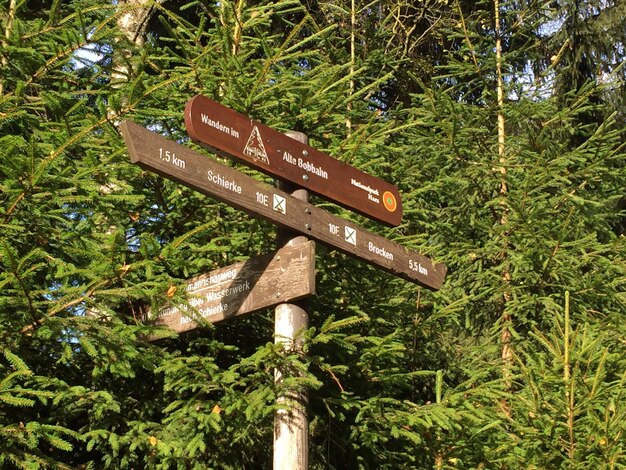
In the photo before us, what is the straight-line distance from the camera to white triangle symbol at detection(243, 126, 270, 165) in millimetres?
5047

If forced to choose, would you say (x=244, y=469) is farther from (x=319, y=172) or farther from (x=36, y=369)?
(x=319, y=172)

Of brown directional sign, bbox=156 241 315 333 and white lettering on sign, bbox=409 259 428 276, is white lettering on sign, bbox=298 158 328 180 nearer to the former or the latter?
brown directional sign, bbox=156 241 315 333

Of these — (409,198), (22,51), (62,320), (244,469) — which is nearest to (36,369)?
(62,320)

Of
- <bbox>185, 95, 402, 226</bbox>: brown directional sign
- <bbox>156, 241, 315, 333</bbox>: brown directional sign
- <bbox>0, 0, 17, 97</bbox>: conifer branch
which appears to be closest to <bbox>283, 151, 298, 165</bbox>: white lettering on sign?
<bbox>185, 95, 402, 226</bbox>: brown directional sign

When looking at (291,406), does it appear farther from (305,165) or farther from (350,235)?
(305,165)

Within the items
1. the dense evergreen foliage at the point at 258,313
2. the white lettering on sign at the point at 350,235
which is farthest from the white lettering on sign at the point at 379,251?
the dense evergreen foliage at the point at 258,313

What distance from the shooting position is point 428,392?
28.1 ft

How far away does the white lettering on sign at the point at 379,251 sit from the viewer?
5.60 m

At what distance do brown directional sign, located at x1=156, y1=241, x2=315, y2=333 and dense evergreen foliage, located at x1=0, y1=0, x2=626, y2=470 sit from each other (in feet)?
0.61

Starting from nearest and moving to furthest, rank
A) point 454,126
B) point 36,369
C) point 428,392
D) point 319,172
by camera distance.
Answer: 1. point 319,172
2. point 36,369
3. point 428,392
4. point 454,126

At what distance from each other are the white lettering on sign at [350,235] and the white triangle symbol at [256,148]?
70 cm

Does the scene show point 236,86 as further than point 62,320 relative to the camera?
Yes

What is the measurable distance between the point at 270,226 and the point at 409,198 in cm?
164

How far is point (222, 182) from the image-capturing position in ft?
16.1
